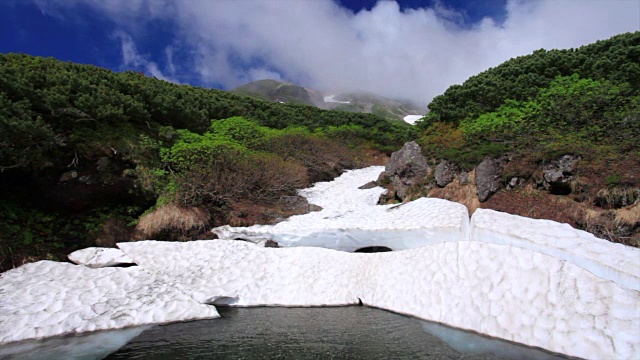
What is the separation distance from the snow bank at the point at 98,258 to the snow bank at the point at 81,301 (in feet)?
1.70

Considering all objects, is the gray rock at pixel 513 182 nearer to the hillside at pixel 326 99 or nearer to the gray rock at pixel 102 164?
the gray rock at pixel 102 164

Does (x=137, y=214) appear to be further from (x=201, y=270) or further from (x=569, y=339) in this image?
(x=569, y=339)

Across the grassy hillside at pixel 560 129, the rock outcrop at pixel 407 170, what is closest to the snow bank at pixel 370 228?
the rock outcrop at pixel 407 170

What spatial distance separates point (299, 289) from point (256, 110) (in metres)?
18.5

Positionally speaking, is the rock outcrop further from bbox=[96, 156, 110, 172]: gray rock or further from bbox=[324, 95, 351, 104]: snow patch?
bbox=[324, 95, 351, 104]: snow patch

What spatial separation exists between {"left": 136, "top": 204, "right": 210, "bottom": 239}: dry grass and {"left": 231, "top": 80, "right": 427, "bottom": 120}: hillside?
78.4 meters

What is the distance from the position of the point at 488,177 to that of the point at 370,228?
4.49 meters

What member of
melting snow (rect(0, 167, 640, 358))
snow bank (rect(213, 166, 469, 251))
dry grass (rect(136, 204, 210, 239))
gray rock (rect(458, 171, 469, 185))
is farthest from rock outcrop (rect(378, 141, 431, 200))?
dry grass (rect(136, 204, 210, 239))

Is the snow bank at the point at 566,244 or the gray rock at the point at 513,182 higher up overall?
the gray rock at the point at 513,182

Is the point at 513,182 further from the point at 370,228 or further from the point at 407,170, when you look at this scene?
the point at 370,228

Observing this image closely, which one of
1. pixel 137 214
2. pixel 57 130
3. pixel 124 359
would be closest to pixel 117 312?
pixel 124 359

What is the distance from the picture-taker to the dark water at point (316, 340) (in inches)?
205

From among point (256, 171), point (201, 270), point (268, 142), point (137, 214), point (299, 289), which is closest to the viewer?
point (299, 289)

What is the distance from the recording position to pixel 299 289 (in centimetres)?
816
